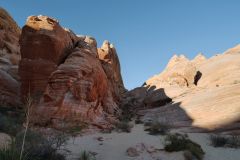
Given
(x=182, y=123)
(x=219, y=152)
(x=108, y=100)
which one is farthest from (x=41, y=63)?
(x=219, y=152)

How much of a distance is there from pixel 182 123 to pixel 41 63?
756 cm

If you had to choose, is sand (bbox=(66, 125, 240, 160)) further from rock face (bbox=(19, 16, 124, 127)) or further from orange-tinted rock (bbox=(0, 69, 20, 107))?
orange-tinted rock (bbox=(0, 69, 20, 107))

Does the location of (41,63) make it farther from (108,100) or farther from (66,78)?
(108,100)

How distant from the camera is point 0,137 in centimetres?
1012

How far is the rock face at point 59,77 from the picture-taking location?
51.4ft

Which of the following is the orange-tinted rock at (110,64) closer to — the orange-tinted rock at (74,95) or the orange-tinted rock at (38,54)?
the orange-tinted rock at (74,95)

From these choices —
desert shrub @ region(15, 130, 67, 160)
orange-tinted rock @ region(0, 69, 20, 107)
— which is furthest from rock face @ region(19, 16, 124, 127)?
desert shrub @ region(15, 130, 67, 160)

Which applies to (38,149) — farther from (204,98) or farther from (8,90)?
(204,98)

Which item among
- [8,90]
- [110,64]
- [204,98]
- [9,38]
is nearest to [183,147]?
[204,98]

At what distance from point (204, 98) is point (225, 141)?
22.1 ft

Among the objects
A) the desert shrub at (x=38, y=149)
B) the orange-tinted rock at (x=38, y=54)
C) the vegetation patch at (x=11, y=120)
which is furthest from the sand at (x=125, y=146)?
the orange-tinted rock at (x=38, y=54)

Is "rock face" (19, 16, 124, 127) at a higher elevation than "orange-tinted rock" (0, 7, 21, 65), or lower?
lower

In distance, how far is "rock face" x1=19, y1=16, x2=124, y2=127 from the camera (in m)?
15.7

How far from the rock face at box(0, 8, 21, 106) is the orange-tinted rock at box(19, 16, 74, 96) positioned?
84cm
